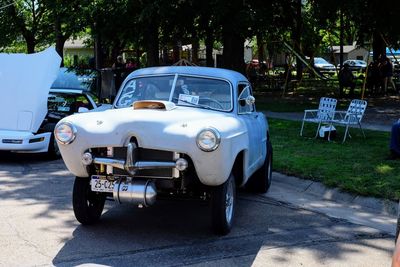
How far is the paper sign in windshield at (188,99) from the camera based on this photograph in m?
6.55

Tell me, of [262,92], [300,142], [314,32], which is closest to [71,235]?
[300,142]

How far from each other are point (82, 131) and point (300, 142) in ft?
22.0

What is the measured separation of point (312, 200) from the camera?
7.69 m

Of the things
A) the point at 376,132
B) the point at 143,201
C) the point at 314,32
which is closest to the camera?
the point at 143,201

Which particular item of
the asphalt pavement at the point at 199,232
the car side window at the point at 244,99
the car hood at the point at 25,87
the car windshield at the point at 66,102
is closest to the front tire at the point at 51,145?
the car hood at the point at 25,87

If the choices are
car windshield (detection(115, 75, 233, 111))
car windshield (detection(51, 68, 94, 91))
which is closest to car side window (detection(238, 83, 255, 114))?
car windshield (detection(115, 75, 233, 111))

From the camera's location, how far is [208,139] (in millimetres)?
5250

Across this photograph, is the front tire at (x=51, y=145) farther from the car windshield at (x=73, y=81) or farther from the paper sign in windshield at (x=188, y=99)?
the paper sign in windshield at (x=188, y=99)

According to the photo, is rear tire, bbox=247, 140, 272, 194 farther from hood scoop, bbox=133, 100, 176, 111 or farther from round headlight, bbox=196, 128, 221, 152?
round headlight, bbox=196, 128, 221, 152

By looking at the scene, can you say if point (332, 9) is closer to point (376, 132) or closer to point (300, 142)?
point (376, 132)

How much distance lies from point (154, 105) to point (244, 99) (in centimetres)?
139

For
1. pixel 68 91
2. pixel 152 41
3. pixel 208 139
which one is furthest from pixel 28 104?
pixel 152 41

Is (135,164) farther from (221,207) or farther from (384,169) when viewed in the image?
(384,169)

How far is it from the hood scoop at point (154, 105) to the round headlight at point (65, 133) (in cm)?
89
